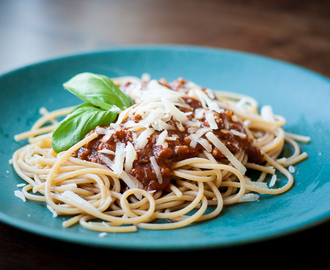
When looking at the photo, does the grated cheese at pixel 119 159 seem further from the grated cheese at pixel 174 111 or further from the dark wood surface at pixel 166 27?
the dark wood surface at pixel 166 27

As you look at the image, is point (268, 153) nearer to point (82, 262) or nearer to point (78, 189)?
point (78, 189)

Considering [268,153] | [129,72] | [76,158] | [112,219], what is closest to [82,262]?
[112,219]

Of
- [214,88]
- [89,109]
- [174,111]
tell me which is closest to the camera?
[174,111]

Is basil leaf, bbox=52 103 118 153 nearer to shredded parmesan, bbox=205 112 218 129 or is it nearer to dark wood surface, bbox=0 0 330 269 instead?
shredded parmesan, bbox=205 112 218 129

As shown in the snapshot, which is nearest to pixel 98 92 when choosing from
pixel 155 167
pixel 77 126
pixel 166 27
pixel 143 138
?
pixel 77 126

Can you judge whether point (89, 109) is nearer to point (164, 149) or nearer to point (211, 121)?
point (164, 149)
